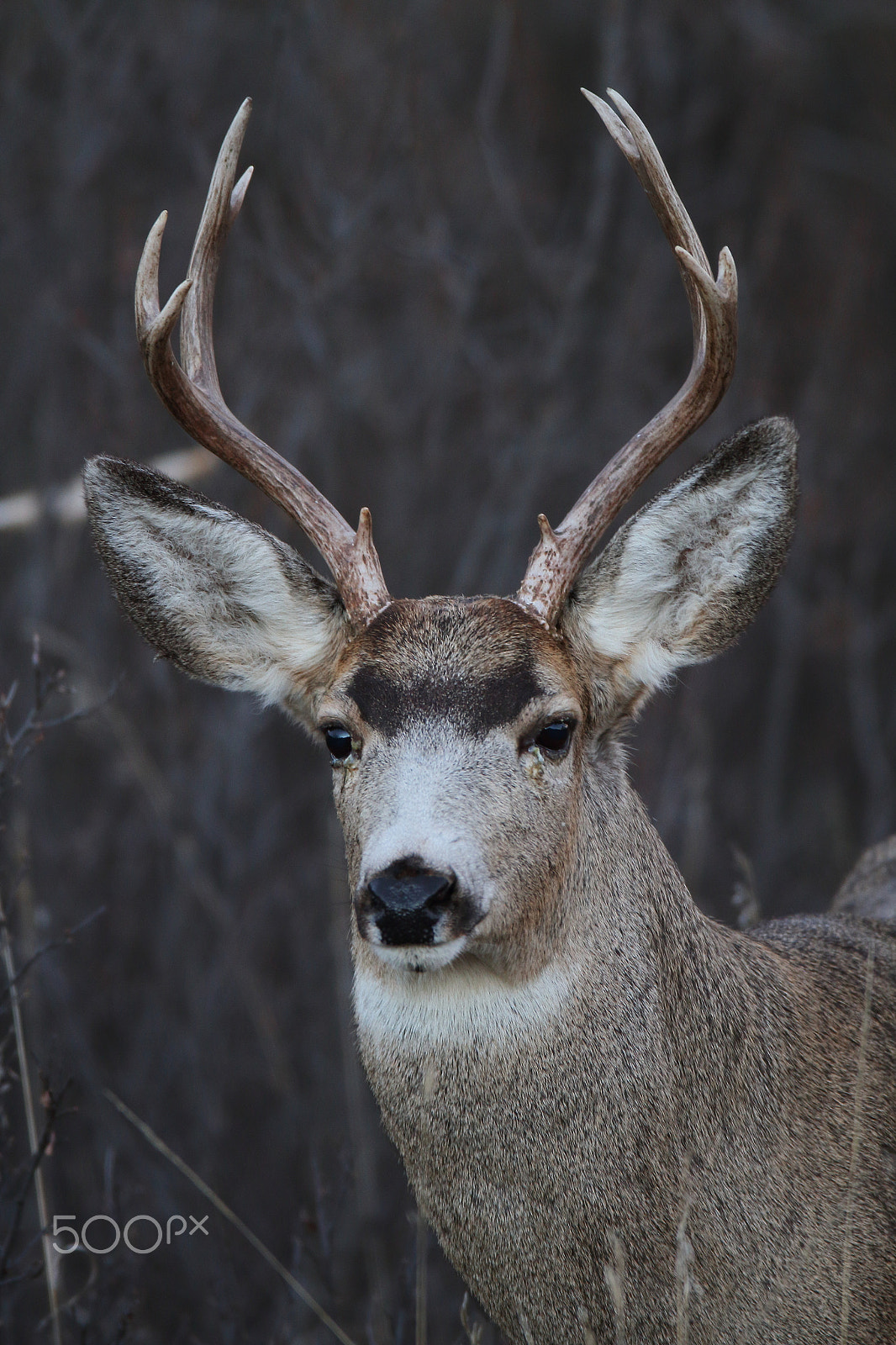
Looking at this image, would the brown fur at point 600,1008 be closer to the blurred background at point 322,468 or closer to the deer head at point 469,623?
the deer head at point 469,623

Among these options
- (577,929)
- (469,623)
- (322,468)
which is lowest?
(577,929)

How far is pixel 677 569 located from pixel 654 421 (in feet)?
1.29

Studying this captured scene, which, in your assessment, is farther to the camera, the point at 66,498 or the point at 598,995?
the point at 66,498

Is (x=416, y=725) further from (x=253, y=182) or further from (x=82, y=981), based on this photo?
(x=253, y=182)

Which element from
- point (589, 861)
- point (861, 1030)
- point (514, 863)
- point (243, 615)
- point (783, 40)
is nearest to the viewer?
point (514, 863)

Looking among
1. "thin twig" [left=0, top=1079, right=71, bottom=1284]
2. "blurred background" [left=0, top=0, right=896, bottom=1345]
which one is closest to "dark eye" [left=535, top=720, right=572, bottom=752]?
"thin twig" [left=0, top=1079, right=71, bottom=1284]

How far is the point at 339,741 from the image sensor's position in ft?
11.6

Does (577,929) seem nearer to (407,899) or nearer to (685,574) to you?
(407,899)

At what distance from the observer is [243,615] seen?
3986 mm

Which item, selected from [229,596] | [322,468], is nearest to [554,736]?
[229,596]

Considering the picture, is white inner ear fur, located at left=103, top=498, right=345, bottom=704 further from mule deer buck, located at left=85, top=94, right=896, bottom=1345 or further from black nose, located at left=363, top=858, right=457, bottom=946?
black nose, located at left=363, top=858, right=457, bottom=946

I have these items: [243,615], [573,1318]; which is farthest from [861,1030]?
[243,615]

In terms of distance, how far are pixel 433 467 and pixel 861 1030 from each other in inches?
→ 227

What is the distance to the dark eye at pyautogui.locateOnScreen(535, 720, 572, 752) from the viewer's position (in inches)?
134
